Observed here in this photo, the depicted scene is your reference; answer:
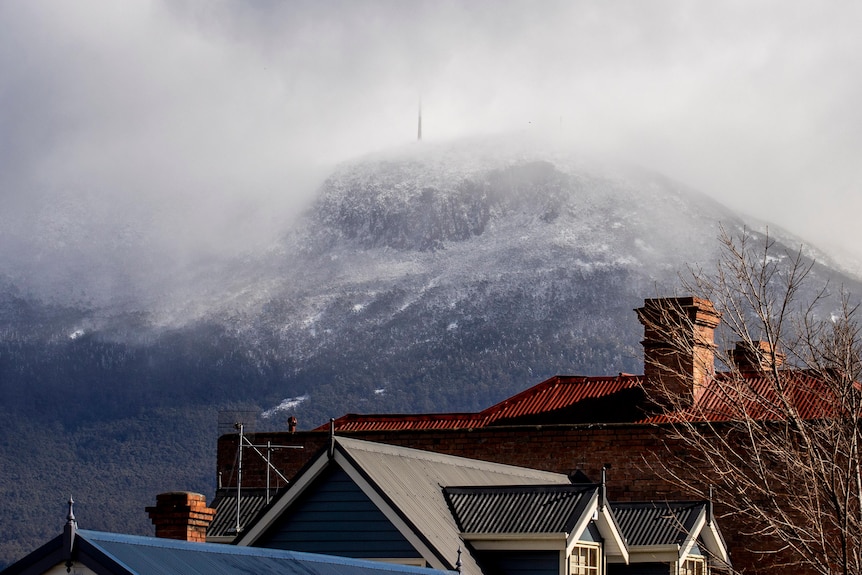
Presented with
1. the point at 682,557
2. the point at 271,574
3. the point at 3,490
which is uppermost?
the point at 271,574

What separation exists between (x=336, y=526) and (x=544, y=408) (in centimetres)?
2290

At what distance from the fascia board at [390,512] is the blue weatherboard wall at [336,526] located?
0.59 feet

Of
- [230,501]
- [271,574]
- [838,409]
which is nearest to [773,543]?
[230,501]

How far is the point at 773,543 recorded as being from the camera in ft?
118

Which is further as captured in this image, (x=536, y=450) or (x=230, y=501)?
(x=536, y=450)

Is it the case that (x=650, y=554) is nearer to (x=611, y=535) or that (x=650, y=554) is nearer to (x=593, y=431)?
(x=611, y=535)

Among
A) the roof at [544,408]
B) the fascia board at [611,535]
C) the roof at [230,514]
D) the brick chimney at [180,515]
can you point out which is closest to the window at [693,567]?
the fascia board at [611,535]

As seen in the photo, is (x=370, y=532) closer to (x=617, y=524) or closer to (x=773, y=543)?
(x=617, y=524)

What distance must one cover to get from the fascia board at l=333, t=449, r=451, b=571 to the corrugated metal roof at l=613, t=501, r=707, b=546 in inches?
201

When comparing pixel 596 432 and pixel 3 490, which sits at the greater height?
pixel 596 432

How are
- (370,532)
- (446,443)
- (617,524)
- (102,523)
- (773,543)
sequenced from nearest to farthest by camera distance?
1. (370,532)
2. (617,524)
3. (773,543)
4. (446,443)
5. (102,523)

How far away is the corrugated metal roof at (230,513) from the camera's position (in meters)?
31.2

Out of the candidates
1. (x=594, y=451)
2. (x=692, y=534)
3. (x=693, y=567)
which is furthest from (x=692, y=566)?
(x=594, y=451)

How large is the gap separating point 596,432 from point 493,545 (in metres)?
15.7
